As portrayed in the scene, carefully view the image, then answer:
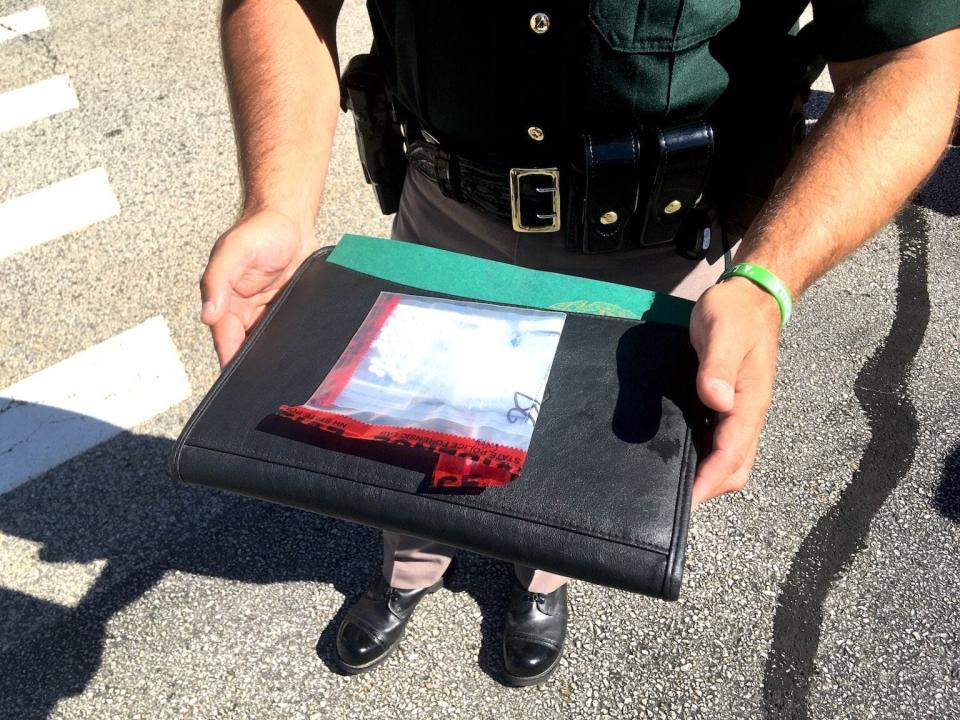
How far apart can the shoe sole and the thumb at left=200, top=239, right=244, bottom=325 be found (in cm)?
122

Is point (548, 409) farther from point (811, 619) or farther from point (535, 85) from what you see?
point (811, 619)

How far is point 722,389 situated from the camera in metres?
0.90

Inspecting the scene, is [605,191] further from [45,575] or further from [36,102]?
[36,102]

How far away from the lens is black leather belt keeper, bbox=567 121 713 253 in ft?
3.93

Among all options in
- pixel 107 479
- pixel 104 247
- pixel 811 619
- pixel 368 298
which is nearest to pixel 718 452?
pixel 368 298

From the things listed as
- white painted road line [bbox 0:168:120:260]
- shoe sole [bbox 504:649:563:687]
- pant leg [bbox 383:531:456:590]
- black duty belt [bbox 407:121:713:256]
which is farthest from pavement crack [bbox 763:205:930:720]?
white painted road line [bbox 0:168:120:260]

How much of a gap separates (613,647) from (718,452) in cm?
115

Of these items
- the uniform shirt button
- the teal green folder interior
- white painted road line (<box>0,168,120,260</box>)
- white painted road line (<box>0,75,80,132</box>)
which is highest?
the uniform shirt button

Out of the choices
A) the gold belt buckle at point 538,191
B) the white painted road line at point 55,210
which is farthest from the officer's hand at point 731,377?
the white painted road line at point 55,210

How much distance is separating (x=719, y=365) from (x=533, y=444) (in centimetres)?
27

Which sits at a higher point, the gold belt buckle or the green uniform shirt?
the green uniform shirt

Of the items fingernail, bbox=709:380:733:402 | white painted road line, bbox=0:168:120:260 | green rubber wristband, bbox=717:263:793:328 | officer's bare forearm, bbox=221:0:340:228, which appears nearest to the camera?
fingernail, bbox=709:380:733:402

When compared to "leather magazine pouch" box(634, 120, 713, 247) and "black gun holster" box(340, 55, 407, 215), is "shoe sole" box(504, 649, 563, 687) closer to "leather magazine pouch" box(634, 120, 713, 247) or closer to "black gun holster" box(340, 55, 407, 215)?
"leather magazine pouch" box(634, 120, 713, 247)

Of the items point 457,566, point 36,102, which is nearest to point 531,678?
point 457,566
